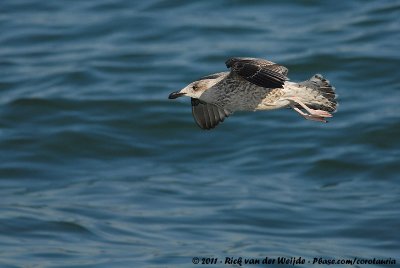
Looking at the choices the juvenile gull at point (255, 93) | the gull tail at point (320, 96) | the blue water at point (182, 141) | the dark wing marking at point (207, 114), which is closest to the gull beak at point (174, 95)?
the juvenile gull at point (255, 93)

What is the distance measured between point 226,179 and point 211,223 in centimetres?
147

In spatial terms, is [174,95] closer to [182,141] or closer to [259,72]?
[259,72]

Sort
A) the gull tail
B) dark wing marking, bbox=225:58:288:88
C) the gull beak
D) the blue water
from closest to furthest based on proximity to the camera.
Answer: dark wing marking, bbox=225:58:288:88 < the gull beak < the gull tail < the blue water

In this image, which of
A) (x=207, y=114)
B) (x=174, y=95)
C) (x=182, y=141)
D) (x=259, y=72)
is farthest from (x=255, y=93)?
(x=182, y=141)

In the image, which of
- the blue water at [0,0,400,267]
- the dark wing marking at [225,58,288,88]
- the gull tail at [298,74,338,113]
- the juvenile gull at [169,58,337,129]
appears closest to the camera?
the dark wing marking at [225,58,288,88]

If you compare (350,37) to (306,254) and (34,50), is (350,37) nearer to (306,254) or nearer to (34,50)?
(34,50)

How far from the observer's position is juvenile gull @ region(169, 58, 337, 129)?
7488 millimetres

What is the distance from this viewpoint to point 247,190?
1380cm

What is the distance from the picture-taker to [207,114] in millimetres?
8312

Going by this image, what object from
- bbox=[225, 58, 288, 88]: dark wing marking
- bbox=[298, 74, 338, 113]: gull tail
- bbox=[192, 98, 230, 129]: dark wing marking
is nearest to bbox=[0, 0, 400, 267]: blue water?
bbox=[192, 98, 230, 129]: dark wing marking

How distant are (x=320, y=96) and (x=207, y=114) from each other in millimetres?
918

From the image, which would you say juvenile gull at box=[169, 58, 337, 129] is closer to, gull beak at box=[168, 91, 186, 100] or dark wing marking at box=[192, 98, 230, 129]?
gull beak at box=[168, 91, 186, 100]

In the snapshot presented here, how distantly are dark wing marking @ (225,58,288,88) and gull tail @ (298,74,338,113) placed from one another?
325mm

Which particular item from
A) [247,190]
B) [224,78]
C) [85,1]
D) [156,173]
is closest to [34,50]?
[85,1]
